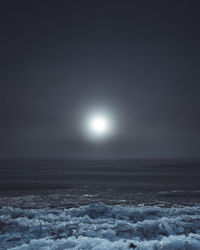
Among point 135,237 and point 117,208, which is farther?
point 117,208

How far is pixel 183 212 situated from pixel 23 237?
1286 cm

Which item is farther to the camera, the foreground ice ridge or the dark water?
the dark water

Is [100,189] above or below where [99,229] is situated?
above

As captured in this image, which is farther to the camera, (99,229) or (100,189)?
(100,189)

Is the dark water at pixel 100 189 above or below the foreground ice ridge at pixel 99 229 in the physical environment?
above

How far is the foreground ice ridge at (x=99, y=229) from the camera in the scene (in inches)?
363

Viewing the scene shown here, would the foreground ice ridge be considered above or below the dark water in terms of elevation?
below

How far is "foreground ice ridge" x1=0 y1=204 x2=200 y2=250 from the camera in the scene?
922 cm

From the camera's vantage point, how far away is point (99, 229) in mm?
12117

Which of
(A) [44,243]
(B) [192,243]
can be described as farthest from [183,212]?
(A) [44,243]

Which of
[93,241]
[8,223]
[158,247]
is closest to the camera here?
[158,247]

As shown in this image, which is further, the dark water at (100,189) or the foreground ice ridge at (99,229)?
the dark water at (100,189)

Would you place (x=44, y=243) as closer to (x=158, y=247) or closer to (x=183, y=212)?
(x=158, y=247)

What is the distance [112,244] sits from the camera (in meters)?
9.16
